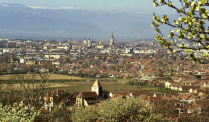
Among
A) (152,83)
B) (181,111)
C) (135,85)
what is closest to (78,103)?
(181,111)

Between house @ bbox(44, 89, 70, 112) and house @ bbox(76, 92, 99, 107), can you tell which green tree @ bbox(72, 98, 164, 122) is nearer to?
house @ bbox(44, 89, 70, 112)

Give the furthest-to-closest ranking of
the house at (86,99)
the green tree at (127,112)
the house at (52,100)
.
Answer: the house at (86,99) < the green tree at (127,112) < the house at (52,100)

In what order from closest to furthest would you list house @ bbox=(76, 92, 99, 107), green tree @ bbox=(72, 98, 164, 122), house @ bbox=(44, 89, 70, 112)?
house @ bbox=(44, 89, 70, 112), green tree @ bbox=(72, 98, 164, 122), house @ bbox=(76, 92, 99, 107)

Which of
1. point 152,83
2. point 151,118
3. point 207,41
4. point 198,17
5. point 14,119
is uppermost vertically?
point 198,17

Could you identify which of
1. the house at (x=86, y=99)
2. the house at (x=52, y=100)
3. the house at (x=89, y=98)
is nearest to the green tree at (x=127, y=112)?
the house at (x=52, y=100)

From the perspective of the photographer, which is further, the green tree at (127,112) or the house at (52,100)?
the green tree at (127,112)

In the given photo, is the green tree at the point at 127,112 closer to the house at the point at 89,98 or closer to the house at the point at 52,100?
the house at the point at 52,100

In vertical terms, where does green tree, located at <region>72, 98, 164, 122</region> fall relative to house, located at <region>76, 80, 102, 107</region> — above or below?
above

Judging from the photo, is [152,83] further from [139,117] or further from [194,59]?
[194,59]

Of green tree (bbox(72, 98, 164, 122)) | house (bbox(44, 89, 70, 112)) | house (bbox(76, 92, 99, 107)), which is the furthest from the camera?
house (bbox(76, 92, 99, 107))

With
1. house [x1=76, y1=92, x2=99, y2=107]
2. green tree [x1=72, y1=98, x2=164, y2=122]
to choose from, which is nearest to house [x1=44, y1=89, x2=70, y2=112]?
green tree [x1=72, y1=98, x2=164, y2=122]

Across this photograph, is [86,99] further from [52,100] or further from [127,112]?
[127,112]
